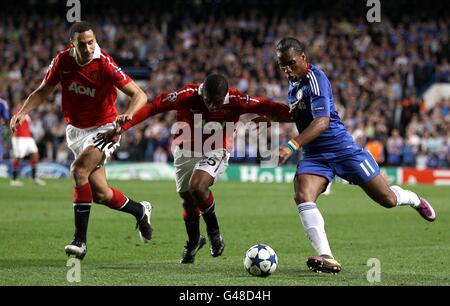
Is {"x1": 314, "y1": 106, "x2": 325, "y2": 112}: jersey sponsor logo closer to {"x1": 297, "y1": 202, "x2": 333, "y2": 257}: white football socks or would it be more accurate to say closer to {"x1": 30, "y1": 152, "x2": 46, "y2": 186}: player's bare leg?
{"x1": 297, "y1": 202, "x2": 333, "y2": 257}: white football socks

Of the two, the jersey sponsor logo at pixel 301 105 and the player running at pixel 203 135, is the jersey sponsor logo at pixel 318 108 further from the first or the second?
the player running at pixel 203 135

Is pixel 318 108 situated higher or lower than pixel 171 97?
lower

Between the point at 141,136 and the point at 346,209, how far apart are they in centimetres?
1196

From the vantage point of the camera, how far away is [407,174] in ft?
87.5

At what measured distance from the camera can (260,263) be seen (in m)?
8.30

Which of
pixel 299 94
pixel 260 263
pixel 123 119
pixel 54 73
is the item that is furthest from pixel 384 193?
pixel 54 73

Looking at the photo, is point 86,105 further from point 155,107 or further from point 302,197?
point 302,197

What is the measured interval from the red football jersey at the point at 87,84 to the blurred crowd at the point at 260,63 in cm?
1725

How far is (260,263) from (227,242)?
3609mm

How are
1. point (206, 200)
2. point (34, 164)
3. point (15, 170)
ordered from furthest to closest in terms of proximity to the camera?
point (34, 164) → point (15, 170) → point (206, 200)

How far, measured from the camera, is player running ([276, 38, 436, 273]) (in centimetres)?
848

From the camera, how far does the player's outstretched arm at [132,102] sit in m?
8.98

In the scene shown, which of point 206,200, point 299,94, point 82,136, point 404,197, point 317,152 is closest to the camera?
point 299,94

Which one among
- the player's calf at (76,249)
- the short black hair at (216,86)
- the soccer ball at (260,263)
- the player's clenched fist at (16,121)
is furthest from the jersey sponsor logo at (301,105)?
the player's clenched fist at (16,121)
